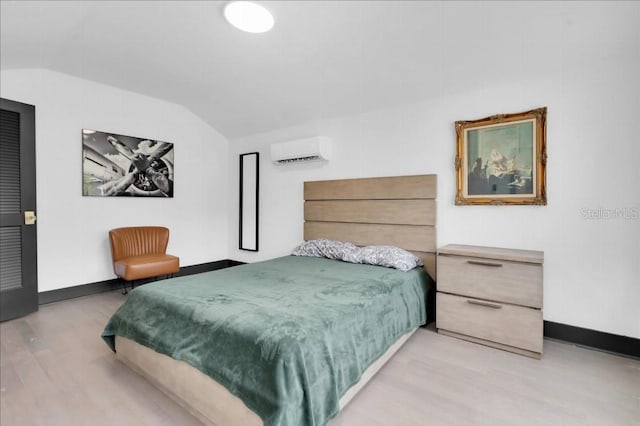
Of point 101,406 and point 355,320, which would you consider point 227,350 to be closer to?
point 355,320

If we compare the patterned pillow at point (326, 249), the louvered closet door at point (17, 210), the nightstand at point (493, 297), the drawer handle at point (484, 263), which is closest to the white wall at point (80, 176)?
the louvered closet door at point (17, 210)

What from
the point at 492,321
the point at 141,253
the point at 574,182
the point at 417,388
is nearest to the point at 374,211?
the point at 492,321

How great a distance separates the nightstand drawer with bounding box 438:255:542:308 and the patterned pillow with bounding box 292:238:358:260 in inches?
40.1

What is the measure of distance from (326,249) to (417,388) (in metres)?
1.78

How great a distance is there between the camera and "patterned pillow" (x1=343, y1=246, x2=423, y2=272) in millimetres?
2859

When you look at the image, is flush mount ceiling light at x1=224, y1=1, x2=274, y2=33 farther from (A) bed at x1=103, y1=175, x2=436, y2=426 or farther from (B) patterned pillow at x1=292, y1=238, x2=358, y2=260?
(B) patterned pillow at x1=292, y1=238, x2=358, y2=260

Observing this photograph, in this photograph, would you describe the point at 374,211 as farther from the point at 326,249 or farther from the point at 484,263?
the point at 484,263

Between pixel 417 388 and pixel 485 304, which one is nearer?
pixel 417 388

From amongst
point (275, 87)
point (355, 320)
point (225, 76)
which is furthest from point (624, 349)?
point (225, 76)

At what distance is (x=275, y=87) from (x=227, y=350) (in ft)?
9.68

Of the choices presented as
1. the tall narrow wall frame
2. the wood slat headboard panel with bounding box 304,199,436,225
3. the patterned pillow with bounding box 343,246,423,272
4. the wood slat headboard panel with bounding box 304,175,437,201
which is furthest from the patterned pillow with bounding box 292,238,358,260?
the tall narrow wall frame

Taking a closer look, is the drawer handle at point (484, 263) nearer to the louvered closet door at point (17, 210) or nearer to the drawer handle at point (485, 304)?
the drawer handle at point (485, 304)

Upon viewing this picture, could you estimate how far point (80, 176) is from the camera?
11.8 feet

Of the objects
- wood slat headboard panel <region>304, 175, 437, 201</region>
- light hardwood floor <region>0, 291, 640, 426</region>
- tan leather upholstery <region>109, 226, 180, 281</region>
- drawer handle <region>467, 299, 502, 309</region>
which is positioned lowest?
light hardwood floor <region>0, 291, 640, 426</region>
